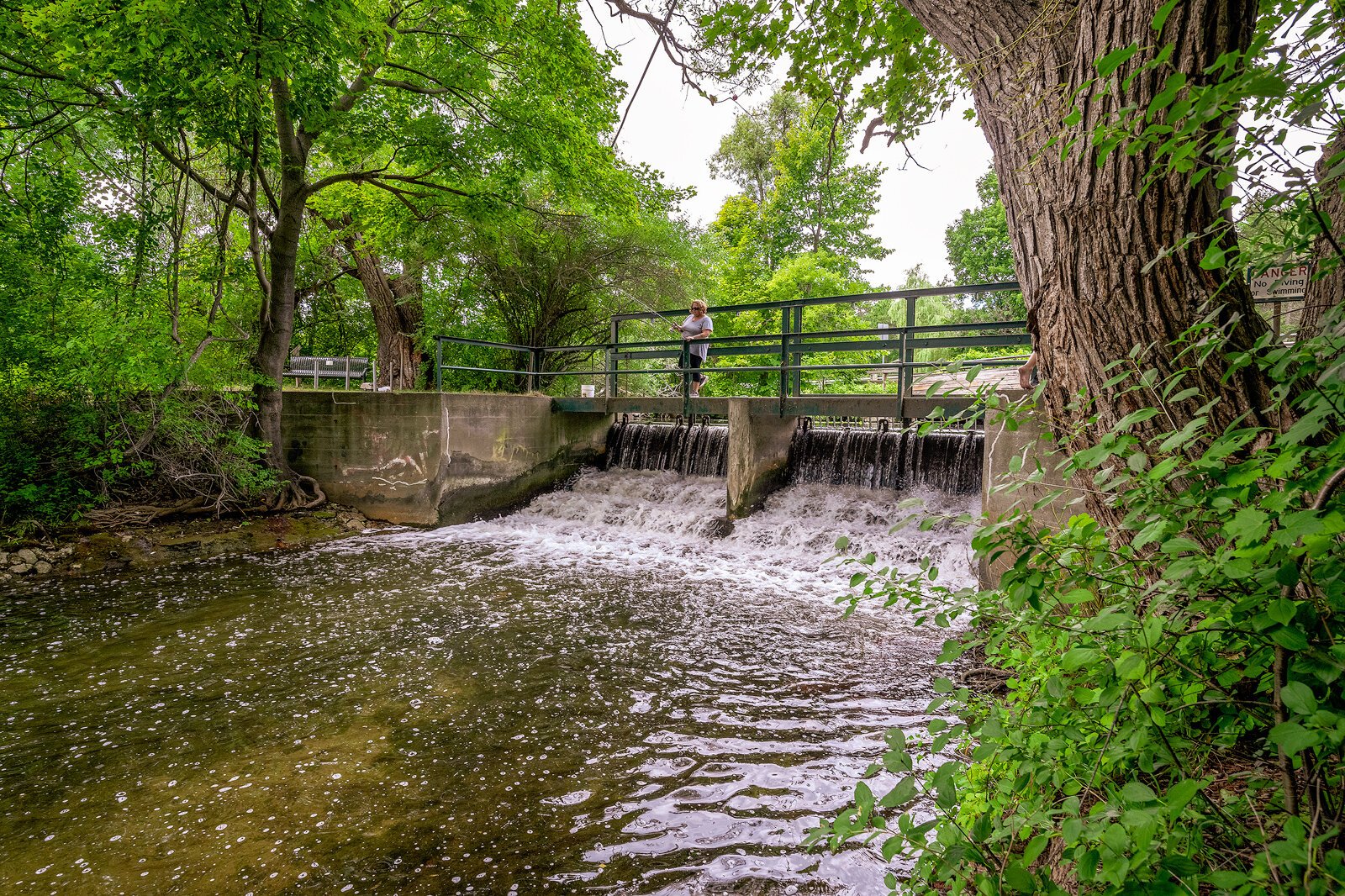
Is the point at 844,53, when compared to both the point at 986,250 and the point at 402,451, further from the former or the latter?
the point at 986,250

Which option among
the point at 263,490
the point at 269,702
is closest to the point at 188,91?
the point at 263,490

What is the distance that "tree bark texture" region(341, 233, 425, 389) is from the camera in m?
13.5

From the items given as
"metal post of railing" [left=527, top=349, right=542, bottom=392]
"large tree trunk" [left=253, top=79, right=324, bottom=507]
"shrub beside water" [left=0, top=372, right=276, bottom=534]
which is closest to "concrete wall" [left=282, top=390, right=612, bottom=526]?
"large tree trunk" [left=253, top=79, right=324, bottom=507]

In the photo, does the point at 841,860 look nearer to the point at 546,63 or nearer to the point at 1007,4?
the point at 1007,4

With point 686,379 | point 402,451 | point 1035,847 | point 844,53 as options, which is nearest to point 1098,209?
point 1035,847

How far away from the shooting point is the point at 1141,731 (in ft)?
3.99

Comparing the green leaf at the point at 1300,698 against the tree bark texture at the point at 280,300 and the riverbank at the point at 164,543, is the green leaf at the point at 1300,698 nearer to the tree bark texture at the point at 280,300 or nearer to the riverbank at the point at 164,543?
the riverbank at the point at 164,543

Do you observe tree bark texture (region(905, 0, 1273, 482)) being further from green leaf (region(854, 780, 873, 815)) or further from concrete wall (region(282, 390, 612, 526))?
concrete wall (region(282, 390, 612, 526))

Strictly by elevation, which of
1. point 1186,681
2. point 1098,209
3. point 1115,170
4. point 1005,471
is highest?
point 1115,170

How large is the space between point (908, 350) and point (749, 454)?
8.47 ft

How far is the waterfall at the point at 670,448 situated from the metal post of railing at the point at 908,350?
3.27m

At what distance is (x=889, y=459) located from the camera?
29.5 ft

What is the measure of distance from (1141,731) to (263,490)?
409 inches

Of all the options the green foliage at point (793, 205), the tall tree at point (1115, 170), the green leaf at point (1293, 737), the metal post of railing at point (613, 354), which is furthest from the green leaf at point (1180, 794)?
the green foliage at point (793, 205)
